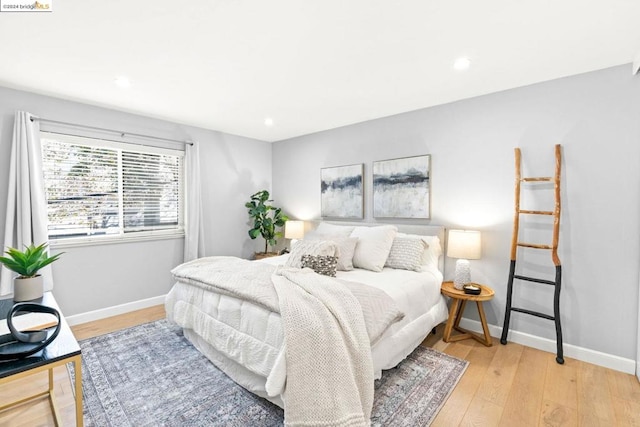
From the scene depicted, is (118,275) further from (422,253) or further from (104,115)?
(422,253)

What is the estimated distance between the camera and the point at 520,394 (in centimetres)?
197

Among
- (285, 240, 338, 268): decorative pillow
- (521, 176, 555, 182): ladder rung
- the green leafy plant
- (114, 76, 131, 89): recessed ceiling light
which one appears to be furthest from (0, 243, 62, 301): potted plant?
(521, 176, 555, 182): ladder rung

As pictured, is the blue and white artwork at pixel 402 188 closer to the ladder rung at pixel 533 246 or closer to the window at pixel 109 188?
the ladder rung at pixel 533 246

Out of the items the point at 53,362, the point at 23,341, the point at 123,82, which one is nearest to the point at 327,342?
the point at 53,362

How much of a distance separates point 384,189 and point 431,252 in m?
0.97

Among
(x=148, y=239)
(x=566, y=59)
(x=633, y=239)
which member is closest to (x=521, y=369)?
(x=633, y=239)

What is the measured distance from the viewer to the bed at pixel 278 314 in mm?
1799

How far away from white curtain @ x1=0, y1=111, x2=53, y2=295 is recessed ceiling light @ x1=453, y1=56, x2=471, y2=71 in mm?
3841

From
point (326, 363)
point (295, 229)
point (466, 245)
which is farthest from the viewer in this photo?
point (295, 229)

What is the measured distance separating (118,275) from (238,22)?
3.13m

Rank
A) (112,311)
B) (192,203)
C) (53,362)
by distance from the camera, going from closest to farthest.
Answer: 1. (53,362)
2. (112,311)
3. (192,203)

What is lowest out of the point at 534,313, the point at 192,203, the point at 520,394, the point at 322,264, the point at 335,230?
the point at 520,394

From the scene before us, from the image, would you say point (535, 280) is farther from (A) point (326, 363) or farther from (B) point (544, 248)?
(A) point (326, 363)

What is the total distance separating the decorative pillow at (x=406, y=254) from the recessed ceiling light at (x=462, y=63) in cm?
157
